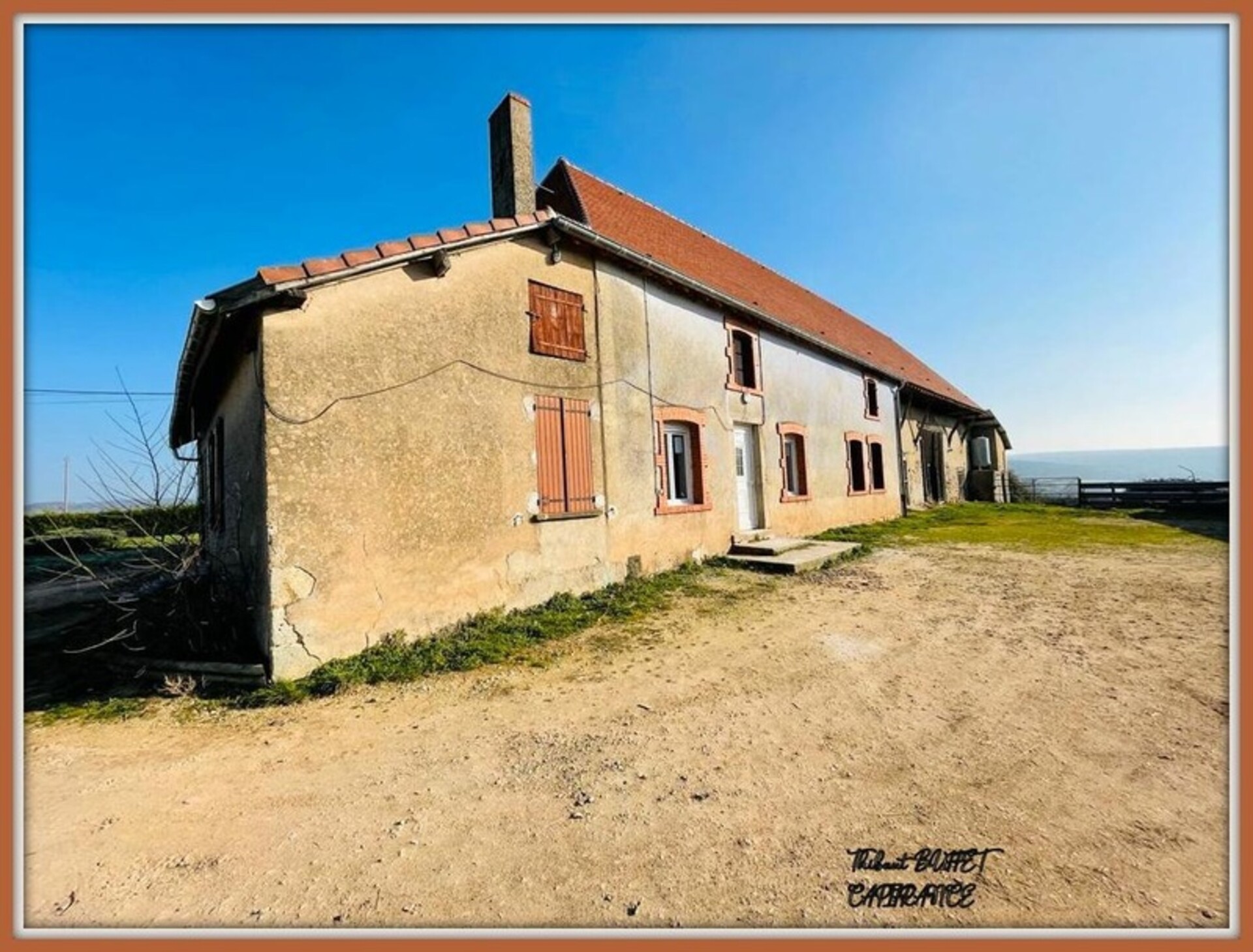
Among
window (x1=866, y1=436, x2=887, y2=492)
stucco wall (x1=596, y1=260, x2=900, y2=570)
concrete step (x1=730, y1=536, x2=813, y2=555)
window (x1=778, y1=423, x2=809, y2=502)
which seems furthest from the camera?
window (x1=866, y1=436, x2=887, y2=492)

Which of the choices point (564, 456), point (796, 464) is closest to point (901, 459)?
point (796, 464)

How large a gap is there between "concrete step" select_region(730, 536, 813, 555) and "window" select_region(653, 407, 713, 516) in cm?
98

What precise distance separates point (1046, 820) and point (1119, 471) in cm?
6196

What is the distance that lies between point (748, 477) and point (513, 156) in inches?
271

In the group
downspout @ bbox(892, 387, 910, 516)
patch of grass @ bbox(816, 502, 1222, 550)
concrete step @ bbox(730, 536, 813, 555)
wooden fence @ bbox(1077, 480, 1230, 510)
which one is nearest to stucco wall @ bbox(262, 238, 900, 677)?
concrete step @ bbox(730, 536, 813, 555)

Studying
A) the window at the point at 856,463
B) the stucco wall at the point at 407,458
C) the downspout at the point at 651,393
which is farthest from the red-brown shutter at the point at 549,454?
the window at the point at 856,463

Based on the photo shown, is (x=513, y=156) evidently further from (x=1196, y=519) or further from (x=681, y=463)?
(x=1196, y=519)

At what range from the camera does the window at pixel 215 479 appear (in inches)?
273

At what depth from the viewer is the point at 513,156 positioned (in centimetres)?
823

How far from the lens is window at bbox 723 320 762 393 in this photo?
1061 centimetres

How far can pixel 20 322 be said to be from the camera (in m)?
2.42

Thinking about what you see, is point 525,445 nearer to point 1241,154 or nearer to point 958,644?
point 958,644

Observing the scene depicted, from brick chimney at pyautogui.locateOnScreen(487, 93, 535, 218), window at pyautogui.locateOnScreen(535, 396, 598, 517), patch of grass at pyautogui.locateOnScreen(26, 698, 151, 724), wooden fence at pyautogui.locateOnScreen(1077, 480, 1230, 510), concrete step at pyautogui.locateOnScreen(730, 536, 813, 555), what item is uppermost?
brick chimney at pyautogui.locateOnScreen(487, 93, 535, 218)

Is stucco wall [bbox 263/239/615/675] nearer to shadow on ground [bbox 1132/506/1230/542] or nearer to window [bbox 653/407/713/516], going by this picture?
window [bbox 653/407/713/516]
